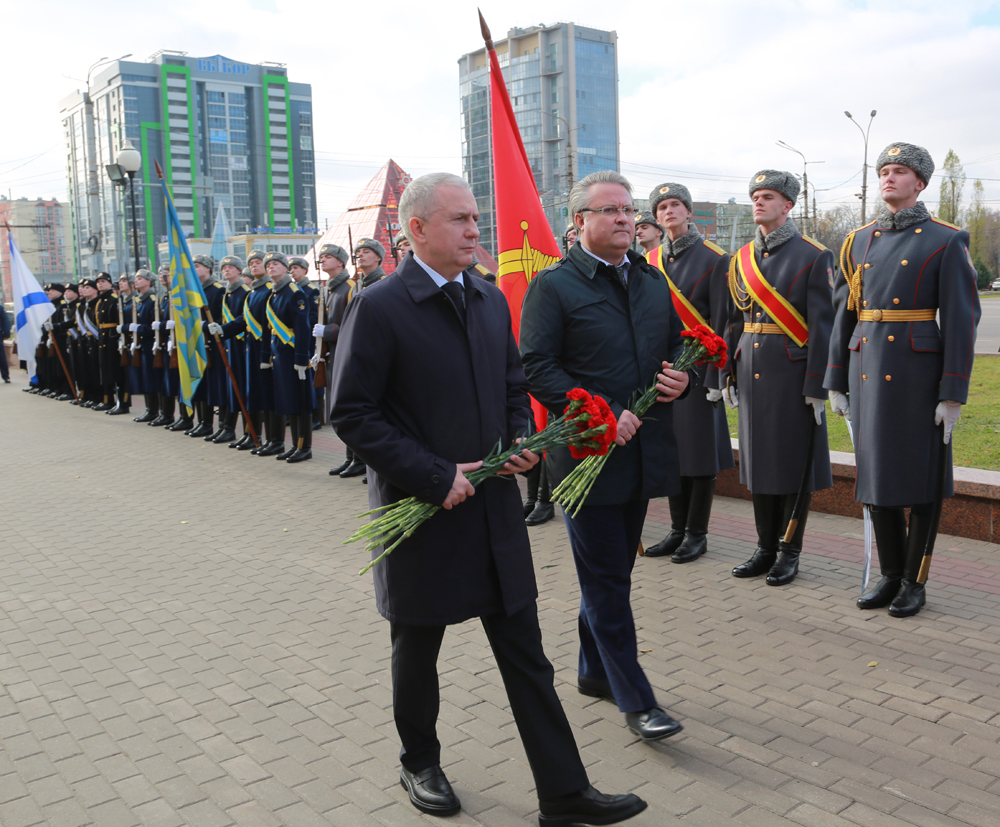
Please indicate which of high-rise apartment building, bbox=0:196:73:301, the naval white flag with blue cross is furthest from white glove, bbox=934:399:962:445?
high-rise apartment building, bbox=0:196:73:301

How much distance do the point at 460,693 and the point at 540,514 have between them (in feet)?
10.9

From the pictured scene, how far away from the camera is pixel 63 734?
3.84 m

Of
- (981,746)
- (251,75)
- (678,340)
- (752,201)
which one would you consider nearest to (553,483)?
(678,340)

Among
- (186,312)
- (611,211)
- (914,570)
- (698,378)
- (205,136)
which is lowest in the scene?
(914,570)

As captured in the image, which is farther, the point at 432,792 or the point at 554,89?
the point at 554,89

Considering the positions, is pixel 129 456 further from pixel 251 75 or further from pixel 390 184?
pixel 251 75

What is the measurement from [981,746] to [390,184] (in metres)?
45.5

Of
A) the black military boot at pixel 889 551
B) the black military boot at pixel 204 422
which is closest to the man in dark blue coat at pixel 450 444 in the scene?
the black military boot at pixel 889 551

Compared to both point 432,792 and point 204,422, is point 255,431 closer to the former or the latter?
point 204,422

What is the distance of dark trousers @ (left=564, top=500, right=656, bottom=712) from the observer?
3.56 metres

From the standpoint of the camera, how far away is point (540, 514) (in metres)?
7.38

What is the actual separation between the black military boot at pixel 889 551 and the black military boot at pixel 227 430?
9.07 meters


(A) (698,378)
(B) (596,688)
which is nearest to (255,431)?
(A) (698,378)

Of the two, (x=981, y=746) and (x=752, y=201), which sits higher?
(x=752, y=201)
